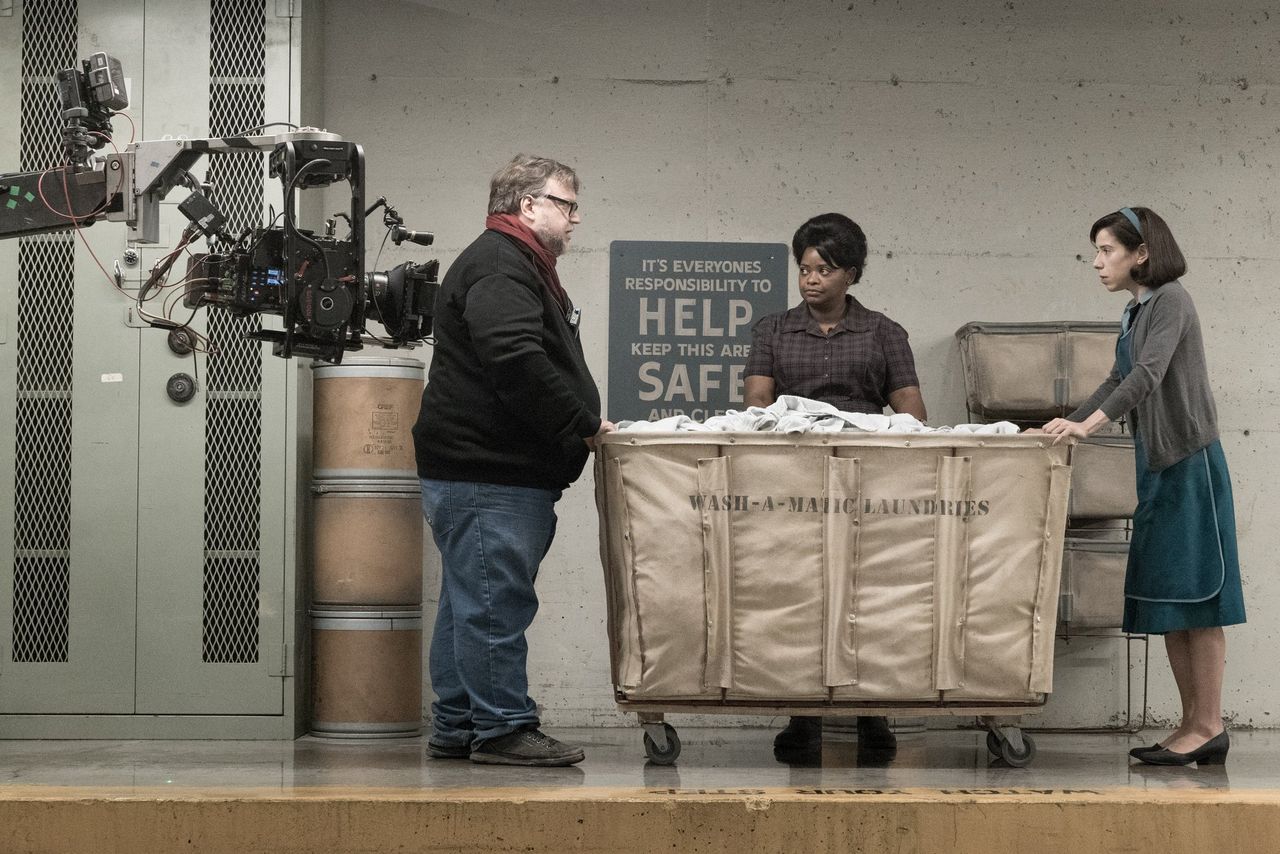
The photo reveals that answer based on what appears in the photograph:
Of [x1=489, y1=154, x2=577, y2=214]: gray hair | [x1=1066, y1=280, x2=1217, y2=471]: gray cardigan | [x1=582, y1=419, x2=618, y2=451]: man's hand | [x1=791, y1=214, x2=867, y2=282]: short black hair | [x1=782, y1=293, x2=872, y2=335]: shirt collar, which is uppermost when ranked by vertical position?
[x1=489, y1=154, x2=577, y2=214]: gray hair

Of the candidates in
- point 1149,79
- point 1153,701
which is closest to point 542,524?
point 1153,701

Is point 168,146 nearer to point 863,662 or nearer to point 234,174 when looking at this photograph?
point 234,174

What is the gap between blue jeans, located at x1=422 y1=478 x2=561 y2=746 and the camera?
387cm

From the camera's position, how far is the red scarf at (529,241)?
3.94m

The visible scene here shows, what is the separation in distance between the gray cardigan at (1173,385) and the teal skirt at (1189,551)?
0.19 feet

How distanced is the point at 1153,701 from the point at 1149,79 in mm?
2516

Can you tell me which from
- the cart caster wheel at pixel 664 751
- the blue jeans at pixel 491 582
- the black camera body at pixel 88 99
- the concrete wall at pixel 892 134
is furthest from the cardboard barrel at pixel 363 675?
the black camera body at pixel 88 99

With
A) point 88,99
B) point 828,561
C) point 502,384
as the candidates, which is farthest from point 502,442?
point 88,99

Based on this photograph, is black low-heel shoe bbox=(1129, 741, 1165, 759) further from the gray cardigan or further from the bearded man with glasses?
the bearded man with glasses

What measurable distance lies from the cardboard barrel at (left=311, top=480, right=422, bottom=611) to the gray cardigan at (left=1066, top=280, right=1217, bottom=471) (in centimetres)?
237

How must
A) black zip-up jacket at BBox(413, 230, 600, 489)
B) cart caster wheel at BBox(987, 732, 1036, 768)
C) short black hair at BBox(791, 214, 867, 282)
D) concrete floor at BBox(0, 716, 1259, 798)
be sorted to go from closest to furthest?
concrete floor at BBox(0, 716, 1259, 798)
black zip-up jacket at BBox(413, 230, 600, 489)
cart caster wheel at BBox(987, 732, 1036, 768)
short black hair at BBox(791, 214, 867, 282)

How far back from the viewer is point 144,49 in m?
4.96

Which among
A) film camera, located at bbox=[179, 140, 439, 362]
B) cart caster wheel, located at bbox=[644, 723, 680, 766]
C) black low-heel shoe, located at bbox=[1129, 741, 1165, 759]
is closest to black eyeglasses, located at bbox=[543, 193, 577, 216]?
film camera, located at bbox=[179, 140, 439, 362]

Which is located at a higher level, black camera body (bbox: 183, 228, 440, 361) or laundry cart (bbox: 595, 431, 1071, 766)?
black camera body (bbox: 183, 228, 440, 361)
